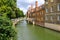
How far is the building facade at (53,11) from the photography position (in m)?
34.9

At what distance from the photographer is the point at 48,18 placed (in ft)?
133

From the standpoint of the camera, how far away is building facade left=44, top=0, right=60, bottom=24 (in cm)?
3491

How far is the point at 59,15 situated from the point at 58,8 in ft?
4.19

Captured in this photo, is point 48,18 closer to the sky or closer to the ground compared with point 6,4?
closer to the ground

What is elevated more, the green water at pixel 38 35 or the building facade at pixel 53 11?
the building facade at pixel 53 11

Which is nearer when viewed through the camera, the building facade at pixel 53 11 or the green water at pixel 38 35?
the green water at pixel 38 35

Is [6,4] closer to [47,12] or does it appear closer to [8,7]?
[8,7]

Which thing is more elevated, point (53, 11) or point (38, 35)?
point (53, 11)

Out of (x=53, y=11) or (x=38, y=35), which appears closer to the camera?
(x=38, y=35)

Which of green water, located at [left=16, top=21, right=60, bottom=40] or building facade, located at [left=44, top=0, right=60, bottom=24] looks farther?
building facade, located at [left=44, top=0, right=60, bottom=24]

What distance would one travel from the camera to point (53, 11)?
36906 mm

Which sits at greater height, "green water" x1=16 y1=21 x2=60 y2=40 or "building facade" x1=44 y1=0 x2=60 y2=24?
"building facade" x1=44 y1=0 x2=60 y2=24

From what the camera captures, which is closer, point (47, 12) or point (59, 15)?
point (59, 15)

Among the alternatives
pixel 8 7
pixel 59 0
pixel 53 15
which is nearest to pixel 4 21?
pixel 8 7
